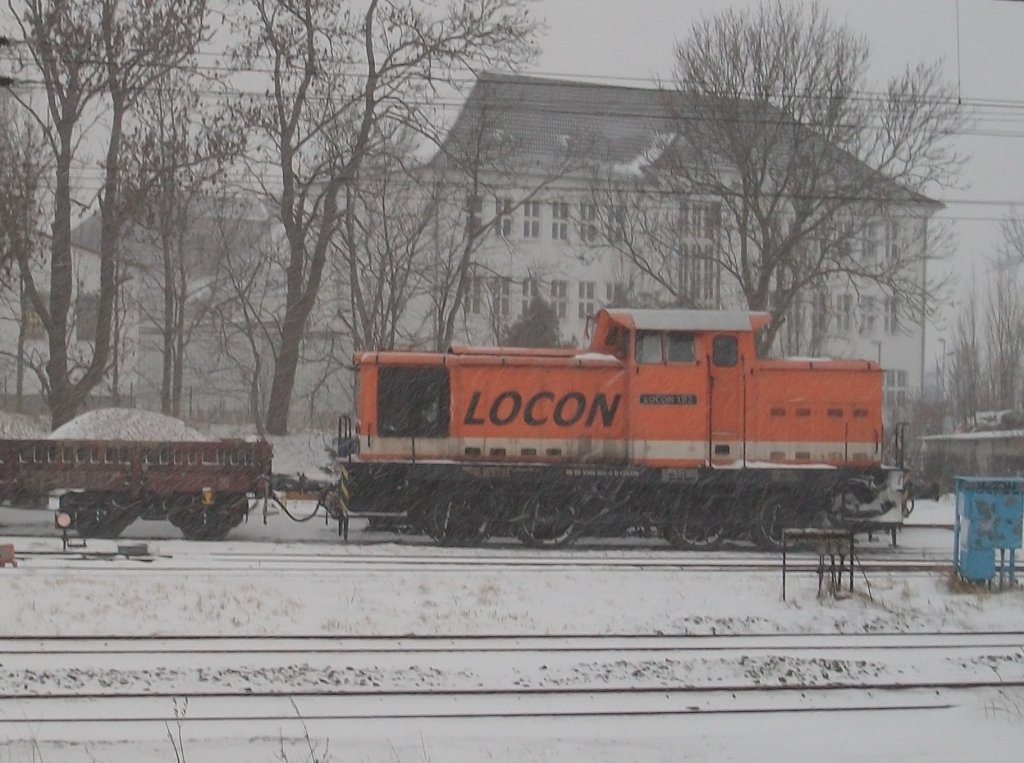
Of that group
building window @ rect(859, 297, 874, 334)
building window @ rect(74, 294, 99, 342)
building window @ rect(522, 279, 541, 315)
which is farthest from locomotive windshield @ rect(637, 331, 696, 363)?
building window @ rect(74, 294, 99, 342)

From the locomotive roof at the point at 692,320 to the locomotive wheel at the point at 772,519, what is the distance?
2.77 m

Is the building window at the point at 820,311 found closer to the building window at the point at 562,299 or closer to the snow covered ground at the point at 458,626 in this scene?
the building window at the point at 562,299

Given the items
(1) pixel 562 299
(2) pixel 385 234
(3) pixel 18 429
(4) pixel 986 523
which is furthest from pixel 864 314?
(3) pixel 18 429

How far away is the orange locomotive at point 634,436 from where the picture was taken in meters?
16.0

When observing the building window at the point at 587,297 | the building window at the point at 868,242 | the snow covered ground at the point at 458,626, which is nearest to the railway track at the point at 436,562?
the snow covered ground at the point at 458,626

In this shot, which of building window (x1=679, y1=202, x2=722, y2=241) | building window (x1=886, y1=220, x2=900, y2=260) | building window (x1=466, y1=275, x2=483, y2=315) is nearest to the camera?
building window (x1=886, y1=220, x2=900, y2=260)

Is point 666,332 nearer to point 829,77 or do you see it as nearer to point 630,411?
point 630,411

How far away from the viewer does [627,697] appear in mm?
7703

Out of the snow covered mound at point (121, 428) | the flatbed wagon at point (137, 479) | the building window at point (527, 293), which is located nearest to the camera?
the flatbed wagon at point (137, 479)

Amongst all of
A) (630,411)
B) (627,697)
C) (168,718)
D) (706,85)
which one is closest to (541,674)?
(627,697)

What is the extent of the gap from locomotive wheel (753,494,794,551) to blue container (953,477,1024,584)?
166 inches

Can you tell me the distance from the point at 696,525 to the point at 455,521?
151 inches

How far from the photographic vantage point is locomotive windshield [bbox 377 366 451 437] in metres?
16.0

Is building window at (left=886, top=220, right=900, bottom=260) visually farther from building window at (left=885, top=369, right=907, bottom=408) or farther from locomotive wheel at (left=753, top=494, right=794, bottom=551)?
building window at (left=885, top=369, right=907, bottom=408)
